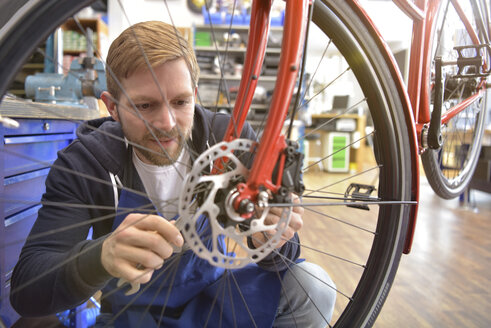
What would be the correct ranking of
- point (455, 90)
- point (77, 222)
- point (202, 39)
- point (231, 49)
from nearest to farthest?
point (77, 222)
point (455, 90)
point (231, 49)
point (202, 39)

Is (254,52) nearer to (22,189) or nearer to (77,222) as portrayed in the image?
(77,222)

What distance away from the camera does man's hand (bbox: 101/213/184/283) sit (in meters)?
0.48

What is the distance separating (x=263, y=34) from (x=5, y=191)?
0.81 metres

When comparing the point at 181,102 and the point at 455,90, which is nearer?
the point at 181,102

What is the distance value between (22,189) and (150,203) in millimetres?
510

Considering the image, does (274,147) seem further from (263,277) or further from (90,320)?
(90,320)

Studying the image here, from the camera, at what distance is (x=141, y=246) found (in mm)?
490

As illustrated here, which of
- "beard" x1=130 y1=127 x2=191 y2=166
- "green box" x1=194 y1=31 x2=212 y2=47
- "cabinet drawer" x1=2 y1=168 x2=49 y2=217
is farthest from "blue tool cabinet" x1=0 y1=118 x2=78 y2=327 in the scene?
"green box" x1=194 y1=31 x2=212 y2=47

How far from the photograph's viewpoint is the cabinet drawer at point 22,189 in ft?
2.96

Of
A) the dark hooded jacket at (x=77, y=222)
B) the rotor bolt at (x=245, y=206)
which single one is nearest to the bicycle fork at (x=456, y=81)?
the dark hooded jacket at (x=77, y=222)

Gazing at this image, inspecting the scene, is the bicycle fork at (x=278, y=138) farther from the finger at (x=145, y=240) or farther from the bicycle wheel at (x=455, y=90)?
the bicycle wheel at (x=455, y=90)

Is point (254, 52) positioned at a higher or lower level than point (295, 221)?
higher

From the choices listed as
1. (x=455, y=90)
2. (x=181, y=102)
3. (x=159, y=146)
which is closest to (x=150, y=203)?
(x=159, y=146)

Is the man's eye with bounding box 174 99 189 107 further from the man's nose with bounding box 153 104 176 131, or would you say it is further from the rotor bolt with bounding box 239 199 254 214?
the rotor bolt with bounding box 239 199 254 214
